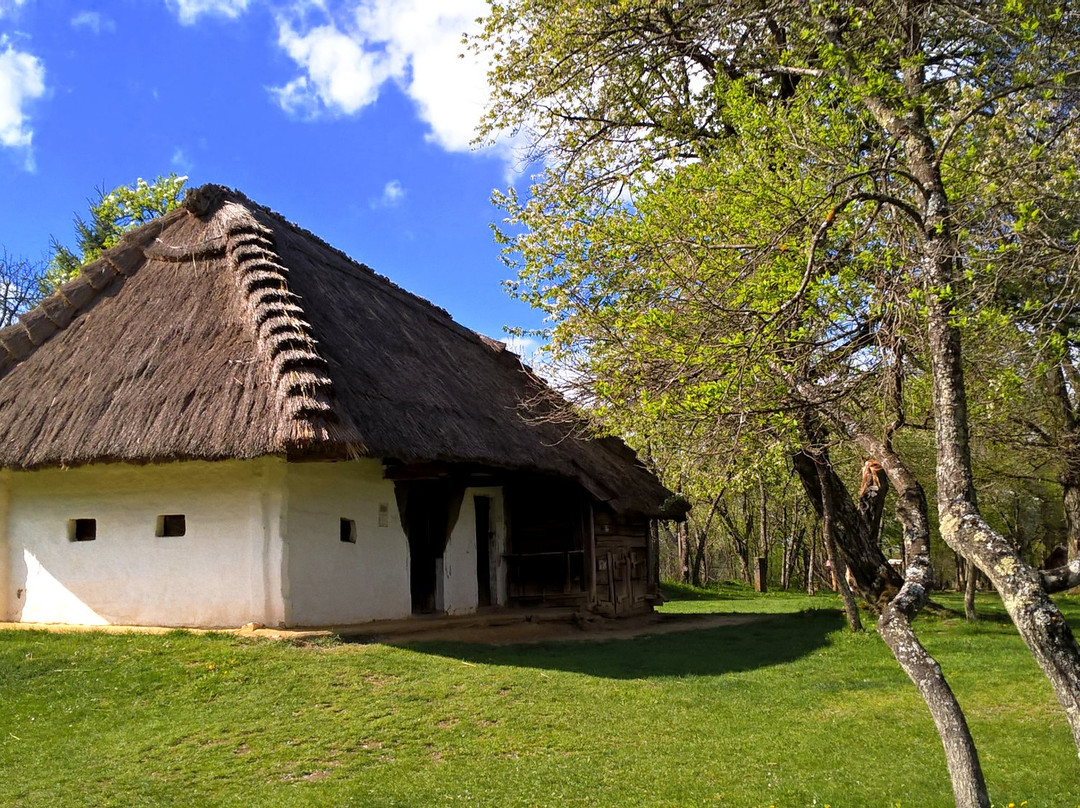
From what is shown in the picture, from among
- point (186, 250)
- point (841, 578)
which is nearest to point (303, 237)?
point (186, 250)

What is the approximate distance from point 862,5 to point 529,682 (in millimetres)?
7055

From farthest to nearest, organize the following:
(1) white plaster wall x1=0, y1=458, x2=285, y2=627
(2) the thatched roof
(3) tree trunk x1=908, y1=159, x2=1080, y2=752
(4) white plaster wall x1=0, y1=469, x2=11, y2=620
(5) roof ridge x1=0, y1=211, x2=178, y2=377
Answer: (5) roof ridge x1=0, y1=211, x2=178, y2=377, (4) white plaster wall x1=0, y1=469, x2=11, y2=620, (1) white plaster wall x1=0, y1=458, x2=285, y2=627, (2) the thatched roof, (3) tree trunk x1=908, y1=159, x2=1080, y2=752

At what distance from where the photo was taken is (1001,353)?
7.39 meters

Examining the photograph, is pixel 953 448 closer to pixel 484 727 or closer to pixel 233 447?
pixel 484 727

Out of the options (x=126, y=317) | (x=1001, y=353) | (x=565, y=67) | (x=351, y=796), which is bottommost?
(x=351, y=796)

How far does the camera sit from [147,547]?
11.2 meters

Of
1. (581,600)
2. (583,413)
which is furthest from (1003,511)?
(583,413)

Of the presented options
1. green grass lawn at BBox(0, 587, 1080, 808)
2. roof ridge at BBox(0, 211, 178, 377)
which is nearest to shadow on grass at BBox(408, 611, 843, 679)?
green grass lawn at BBox(0, 587, 1080, 808)

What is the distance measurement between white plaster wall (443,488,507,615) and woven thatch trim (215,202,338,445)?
16.3ft

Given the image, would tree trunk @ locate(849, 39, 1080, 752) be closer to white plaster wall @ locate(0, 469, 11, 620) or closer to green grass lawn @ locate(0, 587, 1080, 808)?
green grass lawn @ locate(0, 587, 1080, 808)

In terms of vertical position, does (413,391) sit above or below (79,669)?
above

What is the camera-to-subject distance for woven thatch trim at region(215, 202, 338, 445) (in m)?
9.67

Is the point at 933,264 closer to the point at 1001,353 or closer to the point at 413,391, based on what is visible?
the point at 1001,353

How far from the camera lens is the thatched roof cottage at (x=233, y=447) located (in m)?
10.5
